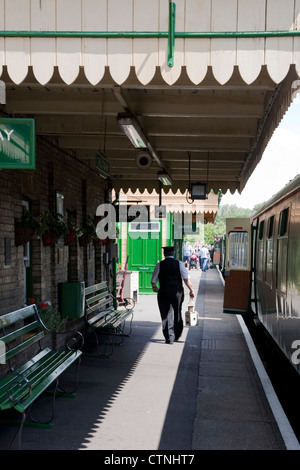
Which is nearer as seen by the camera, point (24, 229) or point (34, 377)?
point (34, 377)

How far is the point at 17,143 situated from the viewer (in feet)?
14.6

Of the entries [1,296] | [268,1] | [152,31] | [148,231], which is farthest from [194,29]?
[148,231]

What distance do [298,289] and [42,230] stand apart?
11.4 ft

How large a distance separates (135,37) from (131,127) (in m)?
1.91

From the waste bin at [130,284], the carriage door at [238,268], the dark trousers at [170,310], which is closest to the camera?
the dark trousers at [170,310]

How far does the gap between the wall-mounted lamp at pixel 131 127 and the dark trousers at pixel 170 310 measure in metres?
3.25

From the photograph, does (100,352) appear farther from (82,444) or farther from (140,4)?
(140,4)

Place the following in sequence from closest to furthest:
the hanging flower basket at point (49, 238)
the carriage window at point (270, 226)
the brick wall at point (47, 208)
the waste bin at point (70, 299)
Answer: the brick wall at point (47, 208), the hanging flower basket at point (49, 238), the waste bin at point (70, 299), the carriage window at point (270, 226)

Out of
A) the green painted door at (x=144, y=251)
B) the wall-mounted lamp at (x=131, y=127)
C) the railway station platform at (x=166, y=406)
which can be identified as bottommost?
the railway station platform at (x=166, y=406)

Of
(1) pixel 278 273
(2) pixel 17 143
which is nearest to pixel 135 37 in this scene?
(2) pixel 17 143

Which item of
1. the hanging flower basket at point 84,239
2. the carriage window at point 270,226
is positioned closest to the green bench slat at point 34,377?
the hanging flower basket at point 84,239

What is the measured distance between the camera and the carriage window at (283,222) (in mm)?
6941

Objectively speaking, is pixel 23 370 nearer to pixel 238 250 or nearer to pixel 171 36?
pixel 171 36

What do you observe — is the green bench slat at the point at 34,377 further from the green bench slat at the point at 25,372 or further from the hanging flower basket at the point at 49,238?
the hanging flower basket at the point at 49,238
